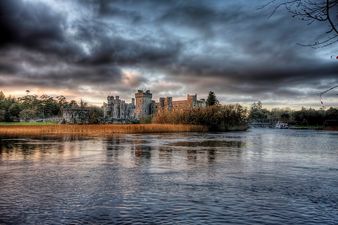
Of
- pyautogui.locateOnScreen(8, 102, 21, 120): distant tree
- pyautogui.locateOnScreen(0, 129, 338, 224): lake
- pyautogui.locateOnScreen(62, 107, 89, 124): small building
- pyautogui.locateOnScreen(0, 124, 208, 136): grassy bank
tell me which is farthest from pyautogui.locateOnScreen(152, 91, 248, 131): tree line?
pyautogui.locateOnScreen(0, 129, 338, 224): lake

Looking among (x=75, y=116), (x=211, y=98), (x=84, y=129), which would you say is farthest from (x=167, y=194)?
(x=211, y=98)

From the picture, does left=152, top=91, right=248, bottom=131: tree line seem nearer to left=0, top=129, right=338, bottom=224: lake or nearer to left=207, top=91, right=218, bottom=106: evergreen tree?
left=207, top=91, right=218, bottom=106: evergreen tree

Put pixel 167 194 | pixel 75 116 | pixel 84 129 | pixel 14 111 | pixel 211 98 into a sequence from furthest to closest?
pixel 14 111 < pixel 211 98 < pixel 75 116 < pixel 84 129 < pixel 167 194

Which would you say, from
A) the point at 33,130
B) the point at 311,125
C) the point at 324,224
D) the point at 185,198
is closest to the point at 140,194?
the point at 185,198

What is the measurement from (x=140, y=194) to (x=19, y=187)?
6078 millimetres

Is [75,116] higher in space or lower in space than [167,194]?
higher

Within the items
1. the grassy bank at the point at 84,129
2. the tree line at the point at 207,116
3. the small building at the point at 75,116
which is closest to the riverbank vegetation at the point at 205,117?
the tree line at the point at 207,116

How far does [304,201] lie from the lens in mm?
14867

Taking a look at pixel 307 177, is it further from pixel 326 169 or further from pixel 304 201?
pixel 304 201

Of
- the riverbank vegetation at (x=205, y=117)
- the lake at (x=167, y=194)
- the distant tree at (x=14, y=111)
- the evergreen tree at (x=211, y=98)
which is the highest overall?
the evergreen tree at (x=211, y=98)

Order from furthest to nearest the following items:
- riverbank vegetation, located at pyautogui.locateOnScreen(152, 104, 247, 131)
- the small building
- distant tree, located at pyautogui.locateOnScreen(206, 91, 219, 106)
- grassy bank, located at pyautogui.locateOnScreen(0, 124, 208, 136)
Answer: distant tree, located at pyautogui.locateOnScreen(206, 91, 219, 106) → the small building → riverbank vegetation, located at pyautogui.locateOnScreen(152, 104, 247, 131) → grassy bank, located at pyautogui.locateOnScreen(0, 124, 208, 136)

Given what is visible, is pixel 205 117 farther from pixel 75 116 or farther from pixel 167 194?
pixel 167 194

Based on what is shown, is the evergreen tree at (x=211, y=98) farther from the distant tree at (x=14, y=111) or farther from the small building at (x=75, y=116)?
the distant tree at (x=14, y=111)

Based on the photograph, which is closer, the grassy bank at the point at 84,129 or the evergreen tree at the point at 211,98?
the grassy bank at the point at 84,129
